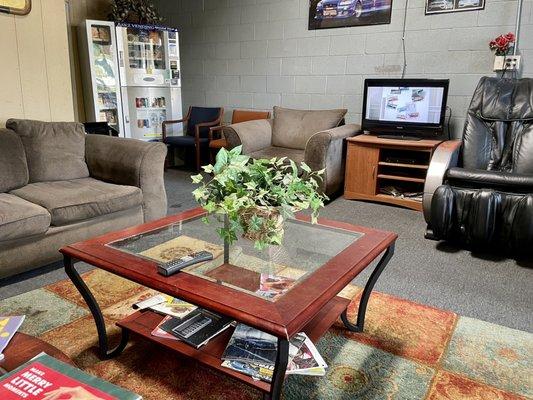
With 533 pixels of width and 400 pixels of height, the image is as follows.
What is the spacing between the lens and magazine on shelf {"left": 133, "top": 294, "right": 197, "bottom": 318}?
1553mm

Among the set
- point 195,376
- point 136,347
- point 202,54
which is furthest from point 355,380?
point 202,54

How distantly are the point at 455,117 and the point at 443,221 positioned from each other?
1.57m

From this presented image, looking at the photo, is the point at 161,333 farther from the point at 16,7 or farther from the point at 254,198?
the point at 16,7

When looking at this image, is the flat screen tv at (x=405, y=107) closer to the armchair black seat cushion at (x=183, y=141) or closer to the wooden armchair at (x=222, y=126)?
the wooden armchair at (x=222, y=126)

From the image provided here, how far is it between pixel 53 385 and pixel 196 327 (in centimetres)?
64

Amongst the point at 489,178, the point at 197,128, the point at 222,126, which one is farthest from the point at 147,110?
the point at 489,178

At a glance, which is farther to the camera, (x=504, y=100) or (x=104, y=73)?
(x=104, y=73)

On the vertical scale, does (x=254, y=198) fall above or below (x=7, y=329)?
above

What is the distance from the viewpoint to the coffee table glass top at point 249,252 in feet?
4.25

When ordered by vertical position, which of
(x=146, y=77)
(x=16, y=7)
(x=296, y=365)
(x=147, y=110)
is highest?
(x=16, y=7)

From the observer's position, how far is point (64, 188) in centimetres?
250

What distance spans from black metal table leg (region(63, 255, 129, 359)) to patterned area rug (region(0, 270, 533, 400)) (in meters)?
0.03

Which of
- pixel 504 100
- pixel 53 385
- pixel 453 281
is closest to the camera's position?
pixel 53 385

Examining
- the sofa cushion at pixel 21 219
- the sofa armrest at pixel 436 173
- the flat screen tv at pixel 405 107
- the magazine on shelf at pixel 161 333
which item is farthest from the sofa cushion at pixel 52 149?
the flat screen tv at pixel 405 107
